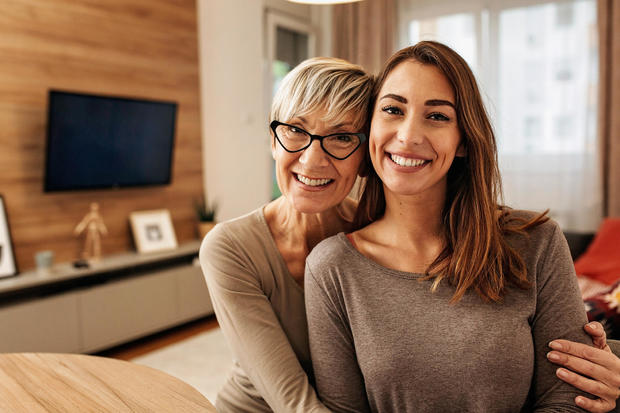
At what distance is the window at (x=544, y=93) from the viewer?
4.25 meters

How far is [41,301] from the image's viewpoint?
2.87 m

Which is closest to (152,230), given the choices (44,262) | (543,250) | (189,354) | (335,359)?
(44,262)

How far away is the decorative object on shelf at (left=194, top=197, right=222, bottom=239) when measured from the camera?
162 inches

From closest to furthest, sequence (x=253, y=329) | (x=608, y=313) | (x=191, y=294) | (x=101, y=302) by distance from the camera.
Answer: (x=253, y=329) → (x=608, y=313) → (x=101, y=302) → (x=191, y=294)

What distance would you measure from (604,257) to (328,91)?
294cm

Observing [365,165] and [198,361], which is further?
[198,361]

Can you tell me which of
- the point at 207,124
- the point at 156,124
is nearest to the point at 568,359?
the point at 156,124

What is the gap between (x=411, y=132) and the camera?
1.02m

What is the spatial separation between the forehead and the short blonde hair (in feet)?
0.40

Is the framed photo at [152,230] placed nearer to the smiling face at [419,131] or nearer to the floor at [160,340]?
the floor at [160,340]

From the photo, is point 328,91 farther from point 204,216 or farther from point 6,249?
point 204,216

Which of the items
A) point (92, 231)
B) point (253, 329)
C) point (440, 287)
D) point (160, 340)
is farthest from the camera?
point (160, 340)

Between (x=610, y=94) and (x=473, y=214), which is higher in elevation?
(x=610, y=94)

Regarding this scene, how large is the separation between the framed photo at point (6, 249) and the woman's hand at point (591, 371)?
9.55 feet
